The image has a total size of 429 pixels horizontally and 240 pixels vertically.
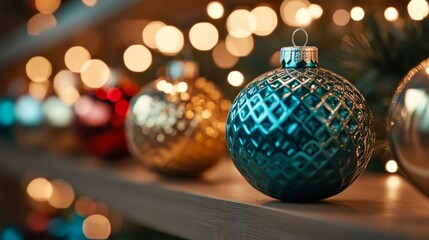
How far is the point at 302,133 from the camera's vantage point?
47cm

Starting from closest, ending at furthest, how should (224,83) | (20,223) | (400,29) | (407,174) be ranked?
1. (407,174)
2. (400,29)
3. (224,83)
4. (20,223)

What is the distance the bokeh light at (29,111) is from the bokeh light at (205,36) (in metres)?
0.30

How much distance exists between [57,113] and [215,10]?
360 mm

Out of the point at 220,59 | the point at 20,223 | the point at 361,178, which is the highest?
the point at 220,59

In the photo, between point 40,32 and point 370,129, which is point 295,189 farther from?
point 40,32

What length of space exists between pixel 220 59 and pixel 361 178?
531 mm

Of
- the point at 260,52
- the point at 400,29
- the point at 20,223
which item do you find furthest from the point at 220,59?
the point at 20,223

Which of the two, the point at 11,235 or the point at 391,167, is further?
the point at 11,235

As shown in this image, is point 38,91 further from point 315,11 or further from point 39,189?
point 315,11

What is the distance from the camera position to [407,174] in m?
0.46

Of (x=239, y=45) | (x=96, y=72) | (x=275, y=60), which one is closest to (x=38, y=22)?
(x=96, y=72)

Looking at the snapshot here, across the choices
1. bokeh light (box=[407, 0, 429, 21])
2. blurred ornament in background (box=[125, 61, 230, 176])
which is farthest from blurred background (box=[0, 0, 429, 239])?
blurred ornament in background (box=[125, 61, 230, 176])

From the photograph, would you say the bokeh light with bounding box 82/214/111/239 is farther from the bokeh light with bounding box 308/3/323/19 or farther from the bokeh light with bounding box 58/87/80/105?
the bokeh light with bounding box 308/3/323/19

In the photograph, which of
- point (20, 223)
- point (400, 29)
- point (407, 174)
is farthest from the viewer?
point (20, 223)
